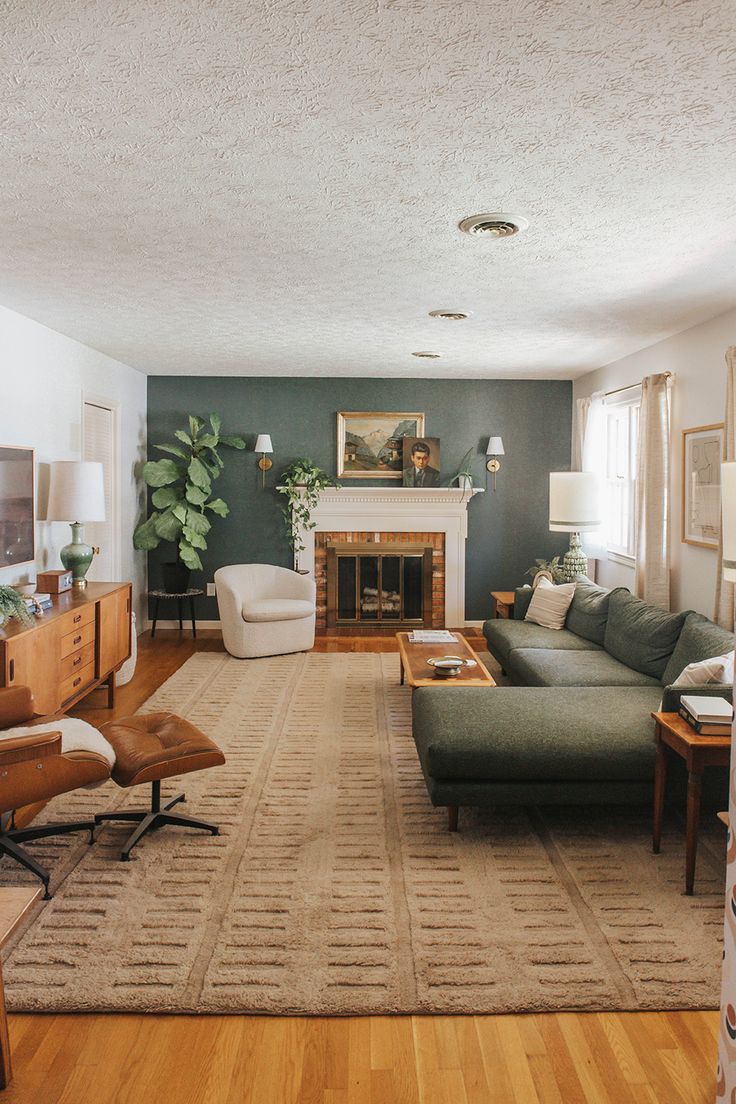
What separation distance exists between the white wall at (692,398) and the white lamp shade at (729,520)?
2.14 m

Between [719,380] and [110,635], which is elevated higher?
[719,380]

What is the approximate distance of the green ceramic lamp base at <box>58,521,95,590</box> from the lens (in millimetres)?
5148

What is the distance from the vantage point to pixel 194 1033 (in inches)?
83.0

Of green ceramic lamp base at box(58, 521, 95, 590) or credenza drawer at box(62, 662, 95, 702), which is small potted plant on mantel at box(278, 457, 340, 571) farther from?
credenza drawer at box(62, 662, 95, 702)

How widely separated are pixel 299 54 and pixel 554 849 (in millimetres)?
2824

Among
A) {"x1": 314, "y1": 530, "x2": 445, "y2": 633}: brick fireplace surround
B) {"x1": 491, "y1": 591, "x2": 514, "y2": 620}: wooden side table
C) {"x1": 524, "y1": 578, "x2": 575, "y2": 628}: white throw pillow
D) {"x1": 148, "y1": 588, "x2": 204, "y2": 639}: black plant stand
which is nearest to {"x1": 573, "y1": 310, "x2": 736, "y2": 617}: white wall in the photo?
{"x1": 524, "y1": 578, "x2": 575, "y2": 628}: white throw pillow

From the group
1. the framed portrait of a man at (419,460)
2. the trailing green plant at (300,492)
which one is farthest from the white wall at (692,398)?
the trailing green plant at (300,492)

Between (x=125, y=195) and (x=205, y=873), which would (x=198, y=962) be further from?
(x=125, y=195)

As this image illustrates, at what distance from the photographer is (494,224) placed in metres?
3.04

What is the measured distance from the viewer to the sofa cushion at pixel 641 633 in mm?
4418

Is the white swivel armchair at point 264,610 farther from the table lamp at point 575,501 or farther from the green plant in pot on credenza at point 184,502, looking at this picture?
the table lamp at point 575,501

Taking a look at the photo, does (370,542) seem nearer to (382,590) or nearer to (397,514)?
(397,514)

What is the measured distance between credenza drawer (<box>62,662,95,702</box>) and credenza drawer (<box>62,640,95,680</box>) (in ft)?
0.08

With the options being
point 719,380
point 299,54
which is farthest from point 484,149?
point 719,380
